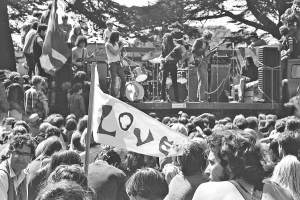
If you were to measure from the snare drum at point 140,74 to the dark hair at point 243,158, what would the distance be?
55.4 ft

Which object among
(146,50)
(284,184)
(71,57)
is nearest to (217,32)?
(146,50)

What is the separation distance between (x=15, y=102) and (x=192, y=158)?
8.75 m

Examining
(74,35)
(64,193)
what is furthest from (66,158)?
(74,35)

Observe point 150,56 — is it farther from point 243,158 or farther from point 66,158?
point 243,158

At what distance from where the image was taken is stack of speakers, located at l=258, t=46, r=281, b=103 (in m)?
20.6

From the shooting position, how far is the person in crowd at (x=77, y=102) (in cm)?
1656

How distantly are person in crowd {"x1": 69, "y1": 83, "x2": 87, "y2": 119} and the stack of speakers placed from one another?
565 centimetres

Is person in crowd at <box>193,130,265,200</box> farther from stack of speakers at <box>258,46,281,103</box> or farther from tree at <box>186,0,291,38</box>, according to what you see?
tree at <box>186,0,291,38</box>

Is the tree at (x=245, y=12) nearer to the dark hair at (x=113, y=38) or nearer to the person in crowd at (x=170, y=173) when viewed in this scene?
the dark hair at (x=113, y=38)

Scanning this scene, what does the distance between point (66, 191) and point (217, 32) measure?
110 ft

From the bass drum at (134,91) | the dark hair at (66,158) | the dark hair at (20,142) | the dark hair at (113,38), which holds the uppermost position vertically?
the dark hair at (113,38)

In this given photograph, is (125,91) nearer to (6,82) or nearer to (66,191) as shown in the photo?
(6,82)

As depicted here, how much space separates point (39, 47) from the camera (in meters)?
17.3

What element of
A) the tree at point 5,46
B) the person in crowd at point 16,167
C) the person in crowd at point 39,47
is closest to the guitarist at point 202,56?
the person in crowd at point 39,47
